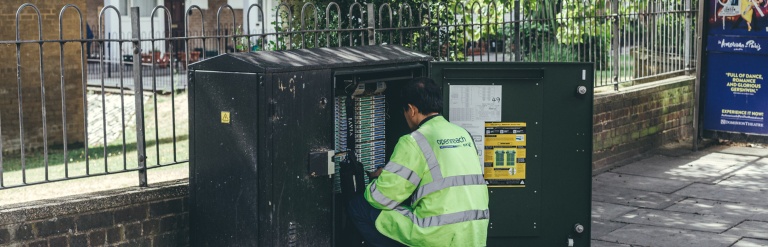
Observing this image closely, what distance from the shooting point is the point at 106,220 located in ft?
21.6

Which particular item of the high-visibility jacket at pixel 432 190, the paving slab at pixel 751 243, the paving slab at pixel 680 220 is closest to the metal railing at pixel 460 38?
the paving slab at pixel 680 220

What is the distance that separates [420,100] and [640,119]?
7.09 meters

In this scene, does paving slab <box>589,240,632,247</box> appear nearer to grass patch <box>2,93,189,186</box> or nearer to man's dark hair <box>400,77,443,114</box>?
man's dark hair <box>400,77,443,114</box>

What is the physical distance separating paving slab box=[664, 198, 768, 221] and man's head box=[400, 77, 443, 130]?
14.0 feet

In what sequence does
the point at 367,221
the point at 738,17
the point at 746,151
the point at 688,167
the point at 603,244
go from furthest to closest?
the point at 746,151 < the point at 738,17 < the point at 688,167 < the point at 603,244 < the point at 367,221

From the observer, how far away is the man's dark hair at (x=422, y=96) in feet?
19.9

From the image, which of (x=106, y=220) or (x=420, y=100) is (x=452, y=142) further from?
(x=106, y=220)

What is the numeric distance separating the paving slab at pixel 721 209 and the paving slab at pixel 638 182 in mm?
606

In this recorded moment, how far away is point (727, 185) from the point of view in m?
10.8

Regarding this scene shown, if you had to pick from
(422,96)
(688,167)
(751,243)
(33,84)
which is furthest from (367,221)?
(33,84)

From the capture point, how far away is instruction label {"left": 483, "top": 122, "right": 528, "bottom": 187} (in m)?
7.23

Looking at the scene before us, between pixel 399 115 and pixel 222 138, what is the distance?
1409 millimetres

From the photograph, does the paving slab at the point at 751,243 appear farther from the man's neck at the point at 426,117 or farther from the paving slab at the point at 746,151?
the paving slab at the point at 746,151

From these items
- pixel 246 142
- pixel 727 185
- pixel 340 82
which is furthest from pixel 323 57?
pixel 727 185
